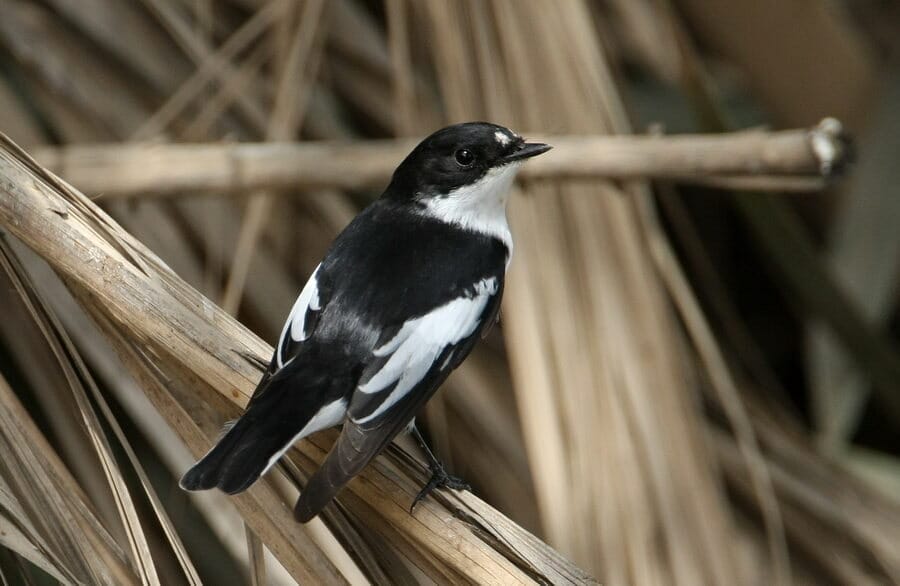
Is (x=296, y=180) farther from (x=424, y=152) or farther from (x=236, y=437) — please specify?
(x=236, y=437)

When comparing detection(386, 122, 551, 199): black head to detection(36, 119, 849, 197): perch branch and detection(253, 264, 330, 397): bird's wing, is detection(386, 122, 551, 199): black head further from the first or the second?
detection(253, 264, 330, 397): bird's wing

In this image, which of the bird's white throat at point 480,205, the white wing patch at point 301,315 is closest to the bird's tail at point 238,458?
the white wing patch at point 301,315

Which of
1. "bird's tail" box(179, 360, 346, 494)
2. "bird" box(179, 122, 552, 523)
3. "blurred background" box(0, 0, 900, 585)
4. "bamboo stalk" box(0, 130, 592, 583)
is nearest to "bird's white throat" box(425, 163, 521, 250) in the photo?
"bird" box(179, 122, 552, 523)

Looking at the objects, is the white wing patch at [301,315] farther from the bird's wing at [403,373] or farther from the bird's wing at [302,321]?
the bird's wing at [403,373]

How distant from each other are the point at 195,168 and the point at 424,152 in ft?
1.74

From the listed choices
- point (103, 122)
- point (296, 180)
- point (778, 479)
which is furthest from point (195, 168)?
point (778, 479)

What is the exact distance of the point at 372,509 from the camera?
1392 mm

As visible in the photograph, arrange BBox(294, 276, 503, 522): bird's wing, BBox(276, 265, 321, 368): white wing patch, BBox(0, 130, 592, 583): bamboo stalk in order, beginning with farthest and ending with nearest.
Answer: BBox(276, 265, 321, 368): white wing patch, BBox(294, 276, 503, 522): bird's wing, BBox(0, 130, 592, 583): bamboo stalk

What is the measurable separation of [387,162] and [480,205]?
1.53 feet

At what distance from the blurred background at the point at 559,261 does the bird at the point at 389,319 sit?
0.32 feet

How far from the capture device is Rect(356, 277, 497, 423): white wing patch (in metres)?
1.66

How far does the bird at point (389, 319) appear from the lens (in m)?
1.42

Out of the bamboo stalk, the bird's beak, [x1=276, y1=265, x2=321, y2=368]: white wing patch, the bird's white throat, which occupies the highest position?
the bird's beak

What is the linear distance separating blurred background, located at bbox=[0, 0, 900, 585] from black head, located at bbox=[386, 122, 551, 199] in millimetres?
221
